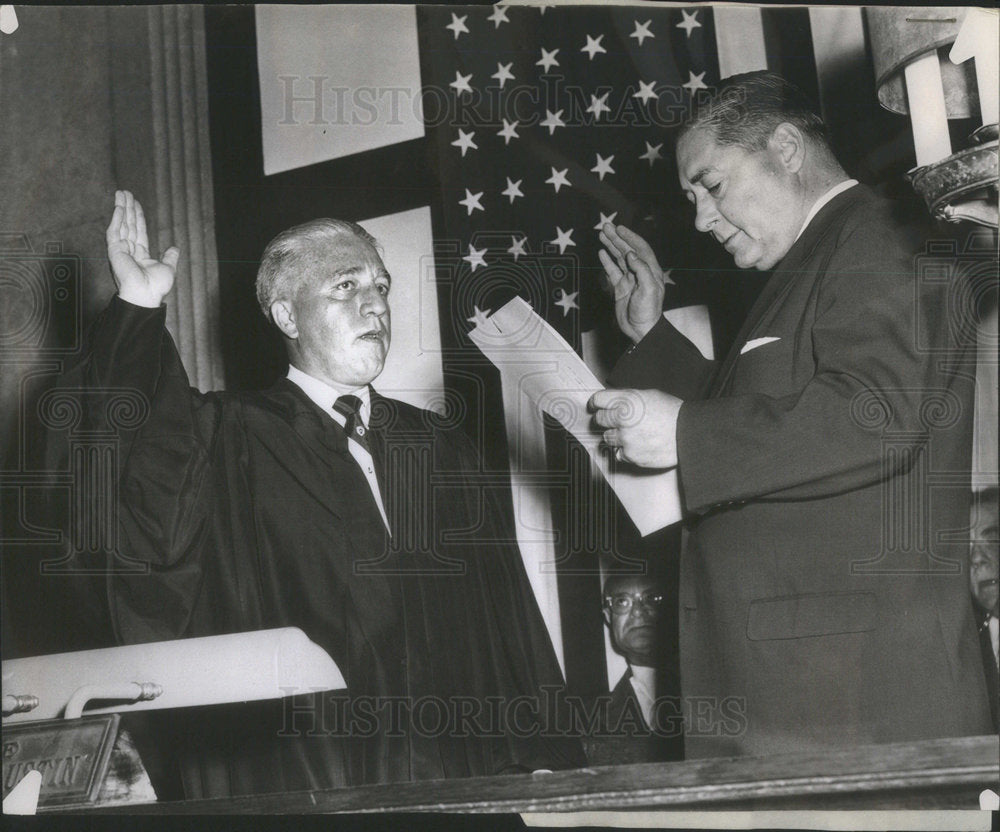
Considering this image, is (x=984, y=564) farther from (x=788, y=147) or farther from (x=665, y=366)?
(x=788, y=147)

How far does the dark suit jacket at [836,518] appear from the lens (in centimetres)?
344

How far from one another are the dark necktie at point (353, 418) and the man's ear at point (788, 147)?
4.45ft

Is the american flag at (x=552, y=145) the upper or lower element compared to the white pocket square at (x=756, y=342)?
upper

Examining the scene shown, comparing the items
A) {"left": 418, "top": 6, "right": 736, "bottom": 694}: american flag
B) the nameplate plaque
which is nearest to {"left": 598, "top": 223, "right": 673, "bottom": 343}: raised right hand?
{"left": 418, "top": 6, "right": 736, "bottom": 694}: american flag

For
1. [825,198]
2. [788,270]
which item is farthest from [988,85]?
[788,270]

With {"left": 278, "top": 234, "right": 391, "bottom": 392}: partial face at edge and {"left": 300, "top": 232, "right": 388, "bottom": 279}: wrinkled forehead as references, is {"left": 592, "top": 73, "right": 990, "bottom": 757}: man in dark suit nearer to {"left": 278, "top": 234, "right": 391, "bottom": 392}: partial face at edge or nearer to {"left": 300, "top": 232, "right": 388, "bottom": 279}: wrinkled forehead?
{"left": 278, "top": 234, "right": 391, "bottom": 392}: partial face at edge

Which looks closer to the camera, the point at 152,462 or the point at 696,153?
the point at 152,462

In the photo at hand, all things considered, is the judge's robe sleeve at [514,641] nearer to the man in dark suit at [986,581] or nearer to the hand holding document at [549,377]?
the hand holding document at [549,377]

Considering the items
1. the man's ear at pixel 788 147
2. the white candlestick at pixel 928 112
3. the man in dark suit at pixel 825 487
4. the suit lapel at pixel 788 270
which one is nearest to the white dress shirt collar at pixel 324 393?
the man in dark suit at pixel 825 487

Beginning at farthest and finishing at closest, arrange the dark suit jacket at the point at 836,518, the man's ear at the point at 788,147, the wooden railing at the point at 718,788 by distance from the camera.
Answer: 1. the man's ear at the point at 788,147
2. the dark suit jacket at the point at 836,518
3. the wooden railing at the point at 718,788

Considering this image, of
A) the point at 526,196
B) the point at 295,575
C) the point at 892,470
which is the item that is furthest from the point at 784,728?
the point at 526,196

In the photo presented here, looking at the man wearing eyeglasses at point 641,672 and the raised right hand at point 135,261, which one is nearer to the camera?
the man wearing eyeglasses at point 641,672

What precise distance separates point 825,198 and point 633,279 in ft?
1.89

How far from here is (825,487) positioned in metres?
3.52
